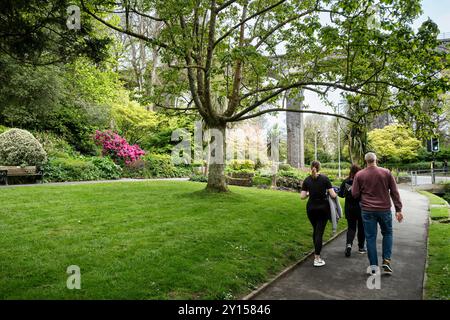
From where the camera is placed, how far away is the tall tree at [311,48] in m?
8.18

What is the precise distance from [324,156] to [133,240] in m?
51.5

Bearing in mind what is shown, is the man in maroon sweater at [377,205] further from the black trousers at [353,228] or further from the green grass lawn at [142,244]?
the green grass lawn at [142,244]

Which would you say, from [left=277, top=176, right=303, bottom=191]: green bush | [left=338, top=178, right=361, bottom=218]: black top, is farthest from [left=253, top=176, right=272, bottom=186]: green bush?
[left=338, top=178, right=361, bottom=218]: black top

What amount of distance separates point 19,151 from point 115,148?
21.7ft

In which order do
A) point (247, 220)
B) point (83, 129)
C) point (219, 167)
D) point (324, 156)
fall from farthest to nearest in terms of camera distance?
point (324, 156) < point (83, 129) < point (219, 167) < point (247, 220)

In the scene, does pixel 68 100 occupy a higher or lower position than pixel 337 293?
higher

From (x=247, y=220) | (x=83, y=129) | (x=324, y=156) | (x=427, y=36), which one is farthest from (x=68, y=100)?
(x=324, y=156)

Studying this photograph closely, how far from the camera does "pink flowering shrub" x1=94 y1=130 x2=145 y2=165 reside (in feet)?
71.0

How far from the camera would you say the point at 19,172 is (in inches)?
576

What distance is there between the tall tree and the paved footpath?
174 inches

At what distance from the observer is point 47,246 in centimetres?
603

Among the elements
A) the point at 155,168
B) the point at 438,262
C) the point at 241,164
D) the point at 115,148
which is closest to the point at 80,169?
the point at 115,148

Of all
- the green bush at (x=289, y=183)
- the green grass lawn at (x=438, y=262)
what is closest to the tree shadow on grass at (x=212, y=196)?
the green grass lawn at (x=438, y=262)
